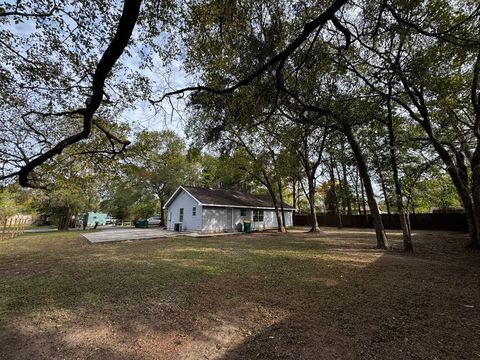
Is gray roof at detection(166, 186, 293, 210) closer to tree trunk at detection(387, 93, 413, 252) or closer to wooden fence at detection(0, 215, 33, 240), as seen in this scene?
wooden fence at detection(0, 215, 33, 240)

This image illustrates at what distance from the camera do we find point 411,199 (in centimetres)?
922

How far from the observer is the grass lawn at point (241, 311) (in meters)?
2.74

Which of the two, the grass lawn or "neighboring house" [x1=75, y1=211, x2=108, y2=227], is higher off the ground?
"neighboring house" [x1=75, y1=211, x2=108, y2=227]

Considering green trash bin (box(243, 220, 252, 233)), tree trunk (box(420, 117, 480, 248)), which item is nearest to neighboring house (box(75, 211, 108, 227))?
green trash bin (box(243, 220, 252, 233))

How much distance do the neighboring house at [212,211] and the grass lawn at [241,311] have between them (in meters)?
10.7

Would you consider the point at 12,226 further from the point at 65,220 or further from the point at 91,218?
the point at 91,218

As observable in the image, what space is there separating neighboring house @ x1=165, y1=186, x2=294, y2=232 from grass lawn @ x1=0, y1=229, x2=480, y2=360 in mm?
10749

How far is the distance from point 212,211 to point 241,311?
1447 centimetres

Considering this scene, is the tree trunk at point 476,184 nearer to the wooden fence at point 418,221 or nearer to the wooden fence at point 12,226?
the wooden fence at point 418,221

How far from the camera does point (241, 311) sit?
3.81 m

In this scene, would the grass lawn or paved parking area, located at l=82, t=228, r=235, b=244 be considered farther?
paved parking area, located at l=82, t=228, r=235, b=244

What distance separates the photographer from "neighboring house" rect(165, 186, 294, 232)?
17766mm

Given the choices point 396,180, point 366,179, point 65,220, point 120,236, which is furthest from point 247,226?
point 65,220

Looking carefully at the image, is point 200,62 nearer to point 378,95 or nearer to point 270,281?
point 270,281
